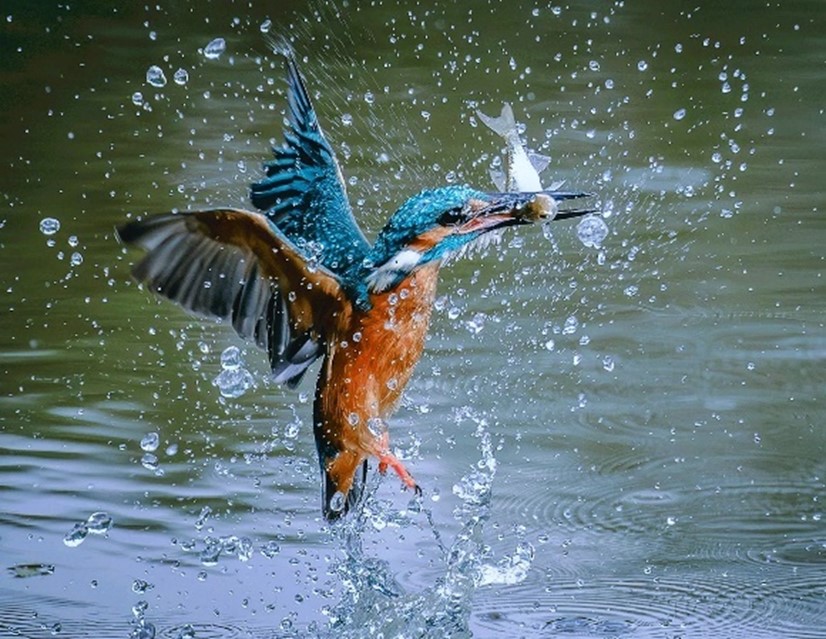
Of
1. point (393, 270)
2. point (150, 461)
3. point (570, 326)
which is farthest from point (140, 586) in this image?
point (570, 326)

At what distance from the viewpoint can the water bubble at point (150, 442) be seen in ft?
11.6

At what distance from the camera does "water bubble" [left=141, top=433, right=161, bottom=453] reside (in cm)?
353

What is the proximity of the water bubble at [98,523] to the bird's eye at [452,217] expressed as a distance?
3.89ft

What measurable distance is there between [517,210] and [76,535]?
4.28 ft

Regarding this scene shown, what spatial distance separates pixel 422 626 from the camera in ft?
9.14

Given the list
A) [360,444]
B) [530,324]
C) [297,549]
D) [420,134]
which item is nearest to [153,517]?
[297,549]

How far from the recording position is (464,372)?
402cm

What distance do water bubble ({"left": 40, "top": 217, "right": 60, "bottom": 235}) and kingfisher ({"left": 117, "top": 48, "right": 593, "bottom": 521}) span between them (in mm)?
2218

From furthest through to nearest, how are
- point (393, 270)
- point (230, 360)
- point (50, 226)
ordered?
1. point (50, 226)
2. point (230, 360)
3. point (393, 270)

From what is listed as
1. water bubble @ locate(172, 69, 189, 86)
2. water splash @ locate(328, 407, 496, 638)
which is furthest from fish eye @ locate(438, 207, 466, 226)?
water bubble @ locate(172, 69, 189, 86)

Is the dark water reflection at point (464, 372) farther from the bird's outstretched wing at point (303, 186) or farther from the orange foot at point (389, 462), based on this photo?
the bird's outstretched wing at point (303, 186)

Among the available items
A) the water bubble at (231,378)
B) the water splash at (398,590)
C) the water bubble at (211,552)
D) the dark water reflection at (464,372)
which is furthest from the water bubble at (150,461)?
the water splash at (398,590)

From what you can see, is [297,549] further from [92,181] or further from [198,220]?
[92,181]

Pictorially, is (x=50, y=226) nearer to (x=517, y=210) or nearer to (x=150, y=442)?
(x=150, y=442)
